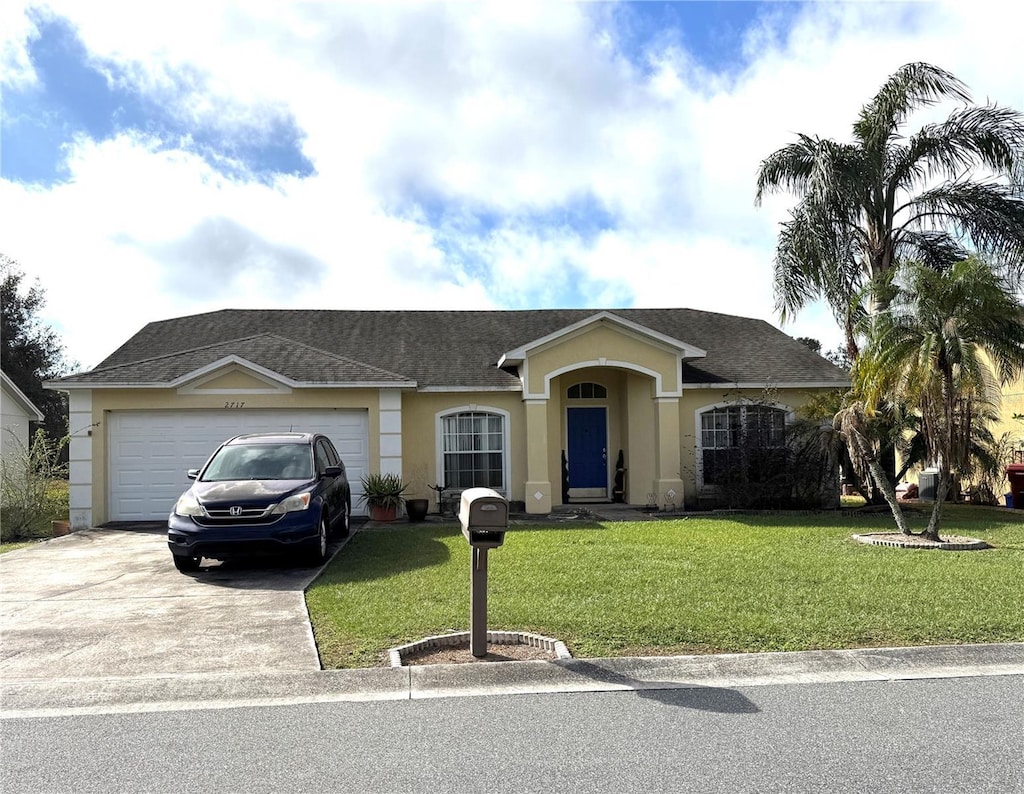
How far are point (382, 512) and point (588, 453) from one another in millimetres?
5649

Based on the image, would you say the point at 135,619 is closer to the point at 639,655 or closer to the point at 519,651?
the point at 519,651

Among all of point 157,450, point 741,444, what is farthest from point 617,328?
point 157,450

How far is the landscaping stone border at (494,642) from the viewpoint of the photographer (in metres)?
6.43

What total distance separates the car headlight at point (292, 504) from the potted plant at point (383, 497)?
4893mm

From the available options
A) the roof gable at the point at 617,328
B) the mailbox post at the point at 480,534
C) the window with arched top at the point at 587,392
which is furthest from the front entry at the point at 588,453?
the mailbox post at the point at 480,534

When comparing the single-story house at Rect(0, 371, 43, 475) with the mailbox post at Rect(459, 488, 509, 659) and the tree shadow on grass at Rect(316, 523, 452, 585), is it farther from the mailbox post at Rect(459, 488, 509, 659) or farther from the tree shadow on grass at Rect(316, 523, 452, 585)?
the mailbox post at Rect(459, 488, 509, 659)

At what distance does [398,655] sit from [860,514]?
41.5 feet

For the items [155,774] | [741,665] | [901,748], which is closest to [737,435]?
[741,665]

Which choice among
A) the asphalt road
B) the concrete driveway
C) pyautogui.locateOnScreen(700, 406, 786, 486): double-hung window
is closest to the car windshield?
the concrete driveway

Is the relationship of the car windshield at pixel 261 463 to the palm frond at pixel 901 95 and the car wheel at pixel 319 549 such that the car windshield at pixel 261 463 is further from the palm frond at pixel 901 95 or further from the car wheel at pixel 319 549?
the palm frond at pixel 901 95

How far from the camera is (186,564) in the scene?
34.6 ft

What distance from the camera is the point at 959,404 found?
39.5 feet

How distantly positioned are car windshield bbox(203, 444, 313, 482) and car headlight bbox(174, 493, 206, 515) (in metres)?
0.58

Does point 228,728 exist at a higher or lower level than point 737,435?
lower
